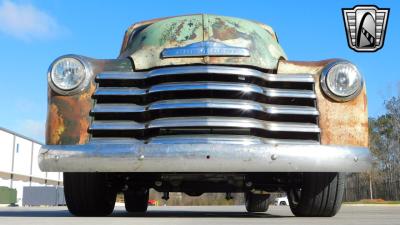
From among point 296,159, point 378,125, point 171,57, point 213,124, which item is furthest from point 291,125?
point 378,125

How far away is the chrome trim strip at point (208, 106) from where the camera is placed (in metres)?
Answer: 4.94

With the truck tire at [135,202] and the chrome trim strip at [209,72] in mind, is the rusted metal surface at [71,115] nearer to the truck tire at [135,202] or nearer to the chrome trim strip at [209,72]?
the chrome trim strip at [209,72]

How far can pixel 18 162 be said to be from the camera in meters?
50.0

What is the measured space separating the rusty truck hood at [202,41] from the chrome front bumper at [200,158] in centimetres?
89

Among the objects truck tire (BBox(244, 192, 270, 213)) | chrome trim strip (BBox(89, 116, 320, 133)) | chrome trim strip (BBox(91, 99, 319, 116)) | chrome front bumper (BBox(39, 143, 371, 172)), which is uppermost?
chrome trim strip (BBox(91, 99, 319, 116))

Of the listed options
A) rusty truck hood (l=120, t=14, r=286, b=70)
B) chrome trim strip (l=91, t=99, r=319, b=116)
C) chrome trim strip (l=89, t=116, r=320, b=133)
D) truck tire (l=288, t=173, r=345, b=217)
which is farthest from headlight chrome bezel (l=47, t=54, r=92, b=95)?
truck tire (l=288, t=173, r=345, b=217)

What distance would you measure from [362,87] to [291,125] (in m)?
0.84

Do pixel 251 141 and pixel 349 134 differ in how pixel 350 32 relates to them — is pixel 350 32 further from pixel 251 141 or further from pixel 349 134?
pixel 251 141

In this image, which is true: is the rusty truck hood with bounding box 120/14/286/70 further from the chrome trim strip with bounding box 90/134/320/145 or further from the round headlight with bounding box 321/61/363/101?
the chrome trim strip with bounding box 90/134/320/145

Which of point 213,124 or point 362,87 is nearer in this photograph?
point 213,124

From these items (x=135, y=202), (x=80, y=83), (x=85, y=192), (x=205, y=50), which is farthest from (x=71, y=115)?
(x=135, y=202)

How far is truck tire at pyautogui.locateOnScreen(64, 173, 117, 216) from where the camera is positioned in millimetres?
5566

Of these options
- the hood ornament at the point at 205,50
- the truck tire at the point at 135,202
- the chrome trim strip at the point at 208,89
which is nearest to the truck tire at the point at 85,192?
the chrome trim strip at the point at 208,89

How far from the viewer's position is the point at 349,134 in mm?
5223
